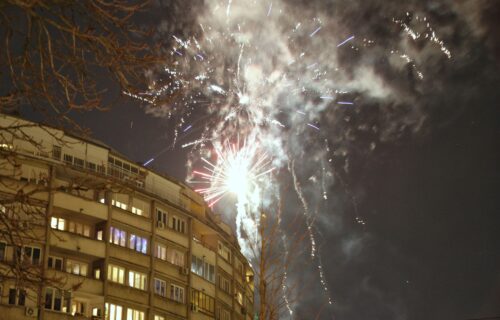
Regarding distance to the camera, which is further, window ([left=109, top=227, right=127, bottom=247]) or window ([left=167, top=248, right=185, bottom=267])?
window ([left=167, top=248, right=185, bottom=267])

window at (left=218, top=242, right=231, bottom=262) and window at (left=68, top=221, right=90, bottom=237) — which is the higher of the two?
window at (left=218, top=242, right=231, bottom=262)

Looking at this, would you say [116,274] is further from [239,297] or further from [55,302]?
[239,297]

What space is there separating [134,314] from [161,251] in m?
6.01

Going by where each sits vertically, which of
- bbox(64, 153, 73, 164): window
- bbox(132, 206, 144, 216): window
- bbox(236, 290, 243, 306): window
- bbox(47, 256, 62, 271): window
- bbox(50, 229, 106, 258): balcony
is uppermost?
bbox(64, 153, 73, 164): window

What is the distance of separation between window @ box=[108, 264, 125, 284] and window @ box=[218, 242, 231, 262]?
51.6 ft

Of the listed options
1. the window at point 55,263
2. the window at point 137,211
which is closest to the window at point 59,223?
the window at point 55,263

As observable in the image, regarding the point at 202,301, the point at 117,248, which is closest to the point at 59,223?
the point at 117,248

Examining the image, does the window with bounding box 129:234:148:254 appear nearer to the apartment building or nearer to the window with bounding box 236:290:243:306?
the apartment building

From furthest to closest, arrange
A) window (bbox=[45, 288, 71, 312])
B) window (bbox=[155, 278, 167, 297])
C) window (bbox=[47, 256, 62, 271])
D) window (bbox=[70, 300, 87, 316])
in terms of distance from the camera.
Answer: window (bbox=[155, 278, 167, 297]), window (bbox=[70, 300, 87, 316]), window (bbox=[47, 256, 62, 271]), window (bbox=[45, 288, 71, 312])

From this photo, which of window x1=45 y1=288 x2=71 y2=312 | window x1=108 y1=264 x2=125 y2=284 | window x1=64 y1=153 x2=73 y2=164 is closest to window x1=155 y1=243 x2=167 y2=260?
window x1=108 y1=264 x2=125 y2=284

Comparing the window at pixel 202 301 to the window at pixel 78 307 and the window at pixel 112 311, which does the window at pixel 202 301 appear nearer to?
the window at pixel 112 311

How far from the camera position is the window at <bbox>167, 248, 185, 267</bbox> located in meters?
61.9

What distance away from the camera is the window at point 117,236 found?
56541 mm

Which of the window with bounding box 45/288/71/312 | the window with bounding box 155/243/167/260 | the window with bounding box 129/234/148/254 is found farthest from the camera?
the window with bounding box 155/243/167/260
